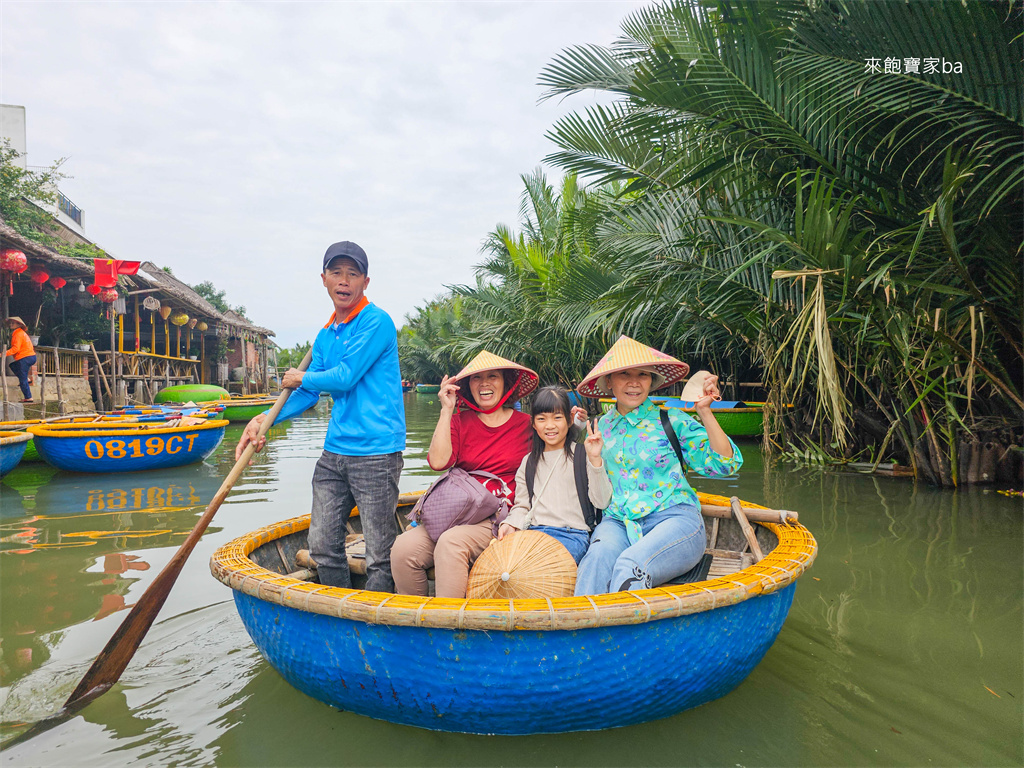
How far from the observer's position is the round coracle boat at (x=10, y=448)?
6016 mm

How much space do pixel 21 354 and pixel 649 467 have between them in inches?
380

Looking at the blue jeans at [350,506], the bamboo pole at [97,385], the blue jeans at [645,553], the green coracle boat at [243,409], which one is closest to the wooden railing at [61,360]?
the bamboo pole at [97,385]

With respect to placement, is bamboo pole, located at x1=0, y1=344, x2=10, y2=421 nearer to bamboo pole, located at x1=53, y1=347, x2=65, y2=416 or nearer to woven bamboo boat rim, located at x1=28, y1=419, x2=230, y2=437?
bamboo pole, located at x1=53, y1=347, x2=65, y2=416

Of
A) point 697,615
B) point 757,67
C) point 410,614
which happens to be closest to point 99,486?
point 410,614

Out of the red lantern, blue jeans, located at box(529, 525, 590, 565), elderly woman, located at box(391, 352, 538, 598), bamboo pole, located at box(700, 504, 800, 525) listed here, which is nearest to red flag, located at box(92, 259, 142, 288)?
the red lantern

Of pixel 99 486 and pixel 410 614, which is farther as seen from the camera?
pixel 99 486

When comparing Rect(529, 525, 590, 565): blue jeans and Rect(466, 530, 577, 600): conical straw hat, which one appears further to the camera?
Rect(529, 525, 590, 565): blue jeans

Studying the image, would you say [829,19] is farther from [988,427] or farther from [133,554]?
[133,554]

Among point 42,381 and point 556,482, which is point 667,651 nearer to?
point 556,482

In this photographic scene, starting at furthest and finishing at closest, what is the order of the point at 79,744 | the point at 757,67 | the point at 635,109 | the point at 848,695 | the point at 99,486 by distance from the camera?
the point at 99,486
the point at 635,109
the point at 757,67
the point at 848,695
the point at 79,744

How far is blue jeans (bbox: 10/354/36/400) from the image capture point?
29.4 ft

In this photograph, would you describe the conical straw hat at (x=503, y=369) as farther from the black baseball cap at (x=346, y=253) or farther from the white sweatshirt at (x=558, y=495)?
the black baseball cap at (x=346, y=253)

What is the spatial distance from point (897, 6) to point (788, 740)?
440 centimetres

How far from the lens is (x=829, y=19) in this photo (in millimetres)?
4488
